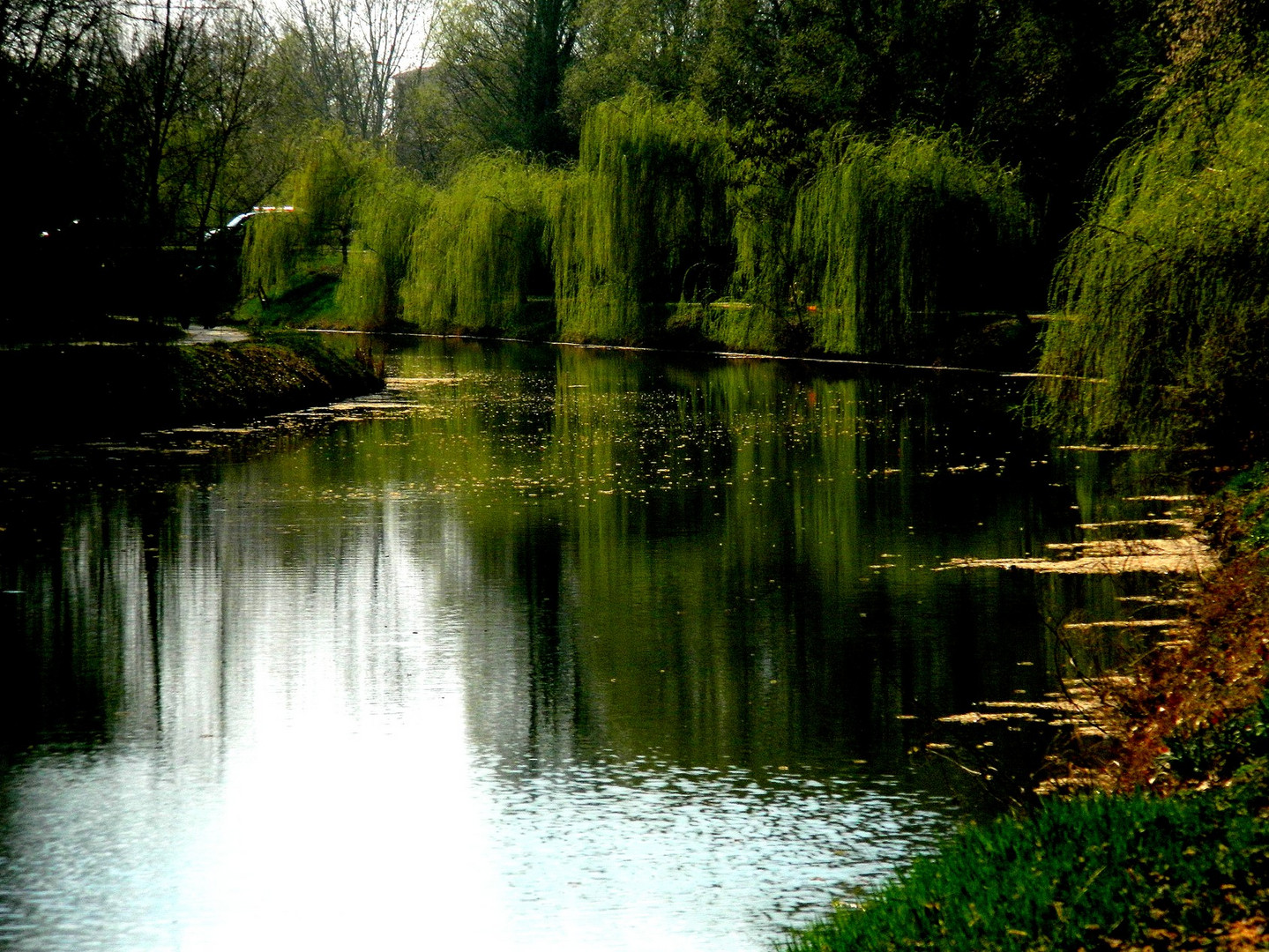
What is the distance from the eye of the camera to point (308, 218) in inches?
2402

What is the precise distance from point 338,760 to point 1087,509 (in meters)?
10.5

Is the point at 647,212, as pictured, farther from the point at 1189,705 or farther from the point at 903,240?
the point at 1189,705

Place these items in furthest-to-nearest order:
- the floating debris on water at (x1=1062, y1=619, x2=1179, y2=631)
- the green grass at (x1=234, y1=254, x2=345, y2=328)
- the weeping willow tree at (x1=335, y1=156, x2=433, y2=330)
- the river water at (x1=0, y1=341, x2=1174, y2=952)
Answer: the green grass at (x1=234, y1=254, x2=345, y2=328) → the weeping willow tree at (x1=335, y1=156, x2=433, y2=330) → the floating debris on water at (x1=1062, y1=619, x2=1179, y2=631) → the river water at (x1=0, y1=341, x2=1174, y2=952)

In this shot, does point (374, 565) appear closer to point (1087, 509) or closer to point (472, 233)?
point (1087, 509)

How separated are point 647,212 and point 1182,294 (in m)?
31.3

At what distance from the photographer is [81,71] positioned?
21938 millimetres

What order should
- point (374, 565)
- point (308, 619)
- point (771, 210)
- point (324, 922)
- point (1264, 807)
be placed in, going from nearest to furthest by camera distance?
point (1264, 807) → point (324, 922) → point (308, 619) → point (374, 565) → point (771, 210)

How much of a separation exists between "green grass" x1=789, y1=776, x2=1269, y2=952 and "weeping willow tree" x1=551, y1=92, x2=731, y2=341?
39921 mm

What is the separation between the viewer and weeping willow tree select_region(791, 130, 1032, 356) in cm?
3791

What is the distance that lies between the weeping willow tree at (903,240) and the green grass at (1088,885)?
33.1 meters

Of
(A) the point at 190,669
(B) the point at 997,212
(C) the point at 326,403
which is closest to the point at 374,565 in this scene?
(A) the point at 190,669

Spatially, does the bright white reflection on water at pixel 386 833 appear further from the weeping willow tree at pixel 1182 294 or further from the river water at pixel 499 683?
the weeping willow tree at pixel 1182 294

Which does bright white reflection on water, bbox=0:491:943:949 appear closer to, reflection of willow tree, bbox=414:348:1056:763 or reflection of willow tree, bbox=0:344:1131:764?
reflection of willow tree, bbox=0:344:1131:764

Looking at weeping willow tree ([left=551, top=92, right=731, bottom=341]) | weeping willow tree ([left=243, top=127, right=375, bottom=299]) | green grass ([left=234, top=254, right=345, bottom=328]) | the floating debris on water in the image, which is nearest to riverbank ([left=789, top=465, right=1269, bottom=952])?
the floating debris on water
